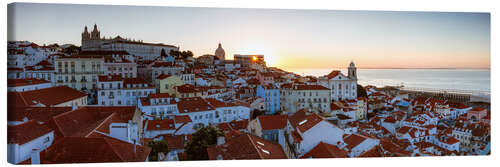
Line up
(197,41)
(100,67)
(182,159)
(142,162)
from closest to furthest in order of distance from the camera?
(142,162) → (182,159) → (197,41) → (100,67)

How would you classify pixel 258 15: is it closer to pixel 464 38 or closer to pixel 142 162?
pixel 142 162

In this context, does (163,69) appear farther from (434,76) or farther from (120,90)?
(434,76)

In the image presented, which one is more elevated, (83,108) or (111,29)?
(111,29)

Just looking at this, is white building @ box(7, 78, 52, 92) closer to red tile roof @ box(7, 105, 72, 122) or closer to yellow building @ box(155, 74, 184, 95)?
red tile roof @ box(7, 105, 72, 122)

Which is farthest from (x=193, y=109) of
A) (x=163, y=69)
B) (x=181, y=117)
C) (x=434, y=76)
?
(x=434, y=76)

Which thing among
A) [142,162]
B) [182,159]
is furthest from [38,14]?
[182,159]

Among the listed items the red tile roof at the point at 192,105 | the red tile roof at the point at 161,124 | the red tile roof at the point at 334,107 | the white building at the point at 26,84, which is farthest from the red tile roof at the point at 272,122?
the white building at the point at 26,84

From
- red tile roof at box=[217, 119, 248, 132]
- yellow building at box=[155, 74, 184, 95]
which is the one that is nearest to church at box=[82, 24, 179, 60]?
yellow building at box=[155, 74, 184, 95]

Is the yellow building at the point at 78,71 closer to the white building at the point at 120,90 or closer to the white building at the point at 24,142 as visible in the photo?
the white building at the point at 120,90
